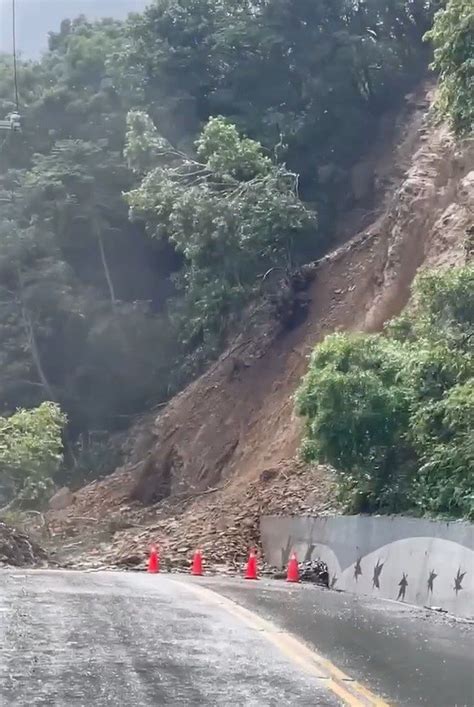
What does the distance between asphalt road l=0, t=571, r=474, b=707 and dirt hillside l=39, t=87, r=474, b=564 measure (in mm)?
15204

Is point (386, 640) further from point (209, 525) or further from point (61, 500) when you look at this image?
point (61, 500)

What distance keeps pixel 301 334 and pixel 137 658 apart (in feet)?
99.3

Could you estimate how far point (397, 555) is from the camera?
1770 centimetres

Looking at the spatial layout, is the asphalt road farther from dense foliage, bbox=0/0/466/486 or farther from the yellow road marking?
dense foliage, bbox=0/0/466/486

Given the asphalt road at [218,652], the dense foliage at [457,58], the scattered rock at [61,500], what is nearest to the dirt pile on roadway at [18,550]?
the asphalt road at [218,652]

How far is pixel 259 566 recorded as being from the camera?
86.9ft

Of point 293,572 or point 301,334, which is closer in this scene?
point 293,572

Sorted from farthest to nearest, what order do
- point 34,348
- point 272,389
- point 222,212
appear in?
point 34,348 < point 272,389 < point 222,212

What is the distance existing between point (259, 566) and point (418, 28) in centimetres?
2719

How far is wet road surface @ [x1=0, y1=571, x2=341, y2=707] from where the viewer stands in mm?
8109

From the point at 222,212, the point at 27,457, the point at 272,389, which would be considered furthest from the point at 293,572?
the point at 222,212

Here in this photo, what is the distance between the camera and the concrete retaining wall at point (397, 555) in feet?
49.4

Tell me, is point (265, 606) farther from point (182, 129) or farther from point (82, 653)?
point (182, 129)

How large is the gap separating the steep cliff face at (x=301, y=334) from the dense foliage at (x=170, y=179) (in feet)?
6.49
